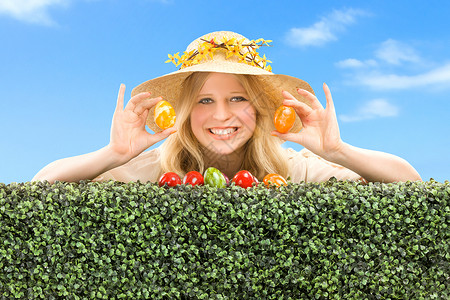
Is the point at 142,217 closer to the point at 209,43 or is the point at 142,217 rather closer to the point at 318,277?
the point at 318,277

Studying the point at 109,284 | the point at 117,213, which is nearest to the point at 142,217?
the point at 117,213

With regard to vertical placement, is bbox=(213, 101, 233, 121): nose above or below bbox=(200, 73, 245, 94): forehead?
below

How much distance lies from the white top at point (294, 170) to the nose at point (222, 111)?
923 millimetres

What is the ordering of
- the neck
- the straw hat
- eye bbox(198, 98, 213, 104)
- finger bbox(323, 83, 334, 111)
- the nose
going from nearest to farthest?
finger bbox(323, 83, 334, 111)
the straw hat
the nose
eye bbox(198, 98, 213, 104)
the neck

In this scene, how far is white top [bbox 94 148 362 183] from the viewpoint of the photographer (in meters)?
4.17

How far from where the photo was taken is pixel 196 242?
2.94 meters

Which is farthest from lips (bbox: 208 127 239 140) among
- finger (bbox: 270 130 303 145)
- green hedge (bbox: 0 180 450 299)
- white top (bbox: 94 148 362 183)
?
green hedge (bbox: 0 180 450 299)

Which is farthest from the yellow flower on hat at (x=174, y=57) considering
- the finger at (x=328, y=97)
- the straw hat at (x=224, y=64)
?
the finger at (x=328, y=97)

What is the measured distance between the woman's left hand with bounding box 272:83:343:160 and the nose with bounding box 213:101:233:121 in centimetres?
57

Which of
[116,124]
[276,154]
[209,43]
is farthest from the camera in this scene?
[276,154]

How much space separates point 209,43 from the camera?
12.8ft

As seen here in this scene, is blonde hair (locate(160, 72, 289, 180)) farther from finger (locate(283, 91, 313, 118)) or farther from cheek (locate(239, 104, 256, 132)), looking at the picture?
finger (locate(283, 91, 313, 118))

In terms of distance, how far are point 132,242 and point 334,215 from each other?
1378 millimetres

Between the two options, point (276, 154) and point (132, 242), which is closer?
point (132, 242)
